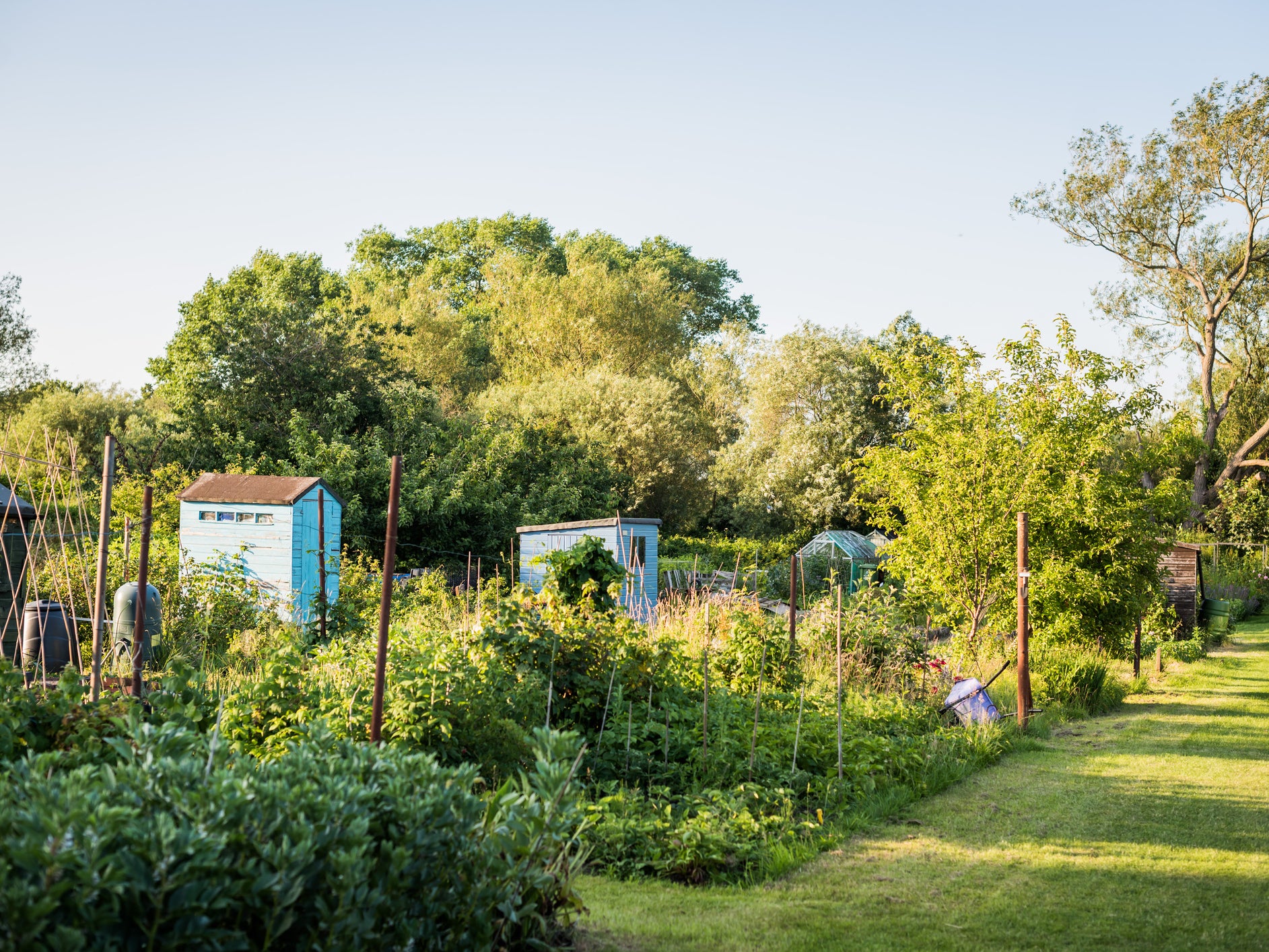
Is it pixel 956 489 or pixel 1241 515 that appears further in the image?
pixel 1241 515

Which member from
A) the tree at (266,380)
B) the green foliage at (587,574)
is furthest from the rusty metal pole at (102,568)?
the tree at (266,380)

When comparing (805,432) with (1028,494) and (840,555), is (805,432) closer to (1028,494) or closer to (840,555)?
(840,555)

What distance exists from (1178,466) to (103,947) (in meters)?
34.7

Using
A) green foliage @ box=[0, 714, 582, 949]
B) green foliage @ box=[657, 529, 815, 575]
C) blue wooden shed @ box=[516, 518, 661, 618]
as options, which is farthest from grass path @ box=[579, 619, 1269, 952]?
green foliage @ box=[657, 529, 815, 575]

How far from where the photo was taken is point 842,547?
2502 centimetres

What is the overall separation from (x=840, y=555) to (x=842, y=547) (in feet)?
1.60

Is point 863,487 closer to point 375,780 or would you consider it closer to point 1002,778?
point 1002,778

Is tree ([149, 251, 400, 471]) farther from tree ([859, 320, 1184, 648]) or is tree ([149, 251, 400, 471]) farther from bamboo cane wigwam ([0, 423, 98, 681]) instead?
tree ([859, 320, 1184, 648])

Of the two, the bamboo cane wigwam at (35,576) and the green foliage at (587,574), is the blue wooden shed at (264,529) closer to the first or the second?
the bamboo cane wigwam at (35,576)

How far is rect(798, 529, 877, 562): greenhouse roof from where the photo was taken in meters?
24.9

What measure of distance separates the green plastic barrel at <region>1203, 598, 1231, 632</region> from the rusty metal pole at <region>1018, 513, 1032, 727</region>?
1143 centimetres

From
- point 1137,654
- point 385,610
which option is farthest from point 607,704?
point 1137,654

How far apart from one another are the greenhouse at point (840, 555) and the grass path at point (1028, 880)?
1493cm

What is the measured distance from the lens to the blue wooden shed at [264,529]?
1436 centimetres
